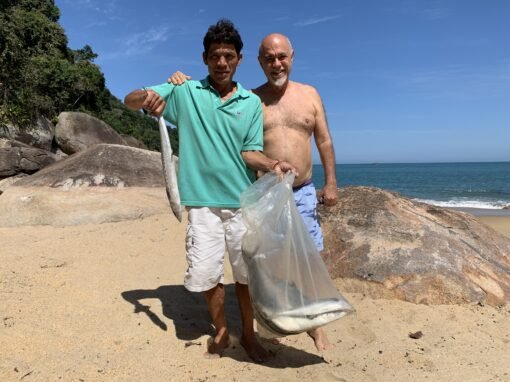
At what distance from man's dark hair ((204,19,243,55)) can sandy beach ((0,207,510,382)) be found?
Result: 2035 mm

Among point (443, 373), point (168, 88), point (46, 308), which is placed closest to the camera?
point (443, 373)

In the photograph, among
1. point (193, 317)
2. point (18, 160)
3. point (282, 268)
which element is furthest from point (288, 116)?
point (18, 160)

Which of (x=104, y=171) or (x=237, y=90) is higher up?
(x=237, y=90)

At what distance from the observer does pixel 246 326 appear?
2934 mm

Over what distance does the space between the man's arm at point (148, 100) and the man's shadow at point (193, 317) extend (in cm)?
160

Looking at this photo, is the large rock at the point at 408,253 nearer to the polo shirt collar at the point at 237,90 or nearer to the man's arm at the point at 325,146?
the man's arm at the point at 325,146

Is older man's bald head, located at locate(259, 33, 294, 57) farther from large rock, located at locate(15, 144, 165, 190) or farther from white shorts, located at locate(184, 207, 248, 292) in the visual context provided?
large rock, located at locate(15, 144, 165, 190)

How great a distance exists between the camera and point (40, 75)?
20.8m

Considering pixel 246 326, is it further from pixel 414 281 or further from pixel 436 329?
pixel 414 281

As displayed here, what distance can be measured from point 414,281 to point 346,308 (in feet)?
5.29

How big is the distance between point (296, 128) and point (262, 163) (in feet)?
1.70

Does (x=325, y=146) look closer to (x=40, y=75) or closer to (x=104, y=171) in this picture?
(x=104, y=171)

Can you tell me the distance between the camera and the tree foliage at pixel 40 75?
17.5m

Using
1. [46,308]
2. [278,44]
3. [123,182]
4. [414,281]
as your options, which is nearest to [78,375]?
[46,308]
